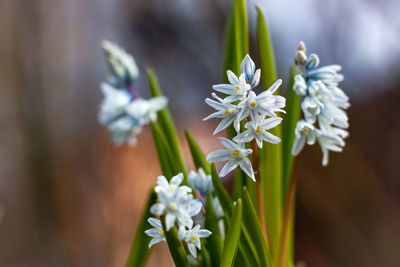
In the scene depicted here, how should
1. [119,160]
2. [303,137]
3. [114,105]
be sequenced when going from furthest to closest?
[119,160] < [114,105] < [303,137]

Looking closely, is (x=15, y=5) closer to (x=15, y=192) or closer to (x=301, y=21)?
(x=15, y=192)

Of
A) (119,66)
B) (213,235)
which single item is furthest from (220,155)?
(119,66)

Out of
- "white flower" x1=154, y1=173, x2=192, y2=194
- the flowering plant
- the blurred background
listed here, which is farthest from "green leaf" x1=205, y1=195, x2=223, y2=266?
the blurred background

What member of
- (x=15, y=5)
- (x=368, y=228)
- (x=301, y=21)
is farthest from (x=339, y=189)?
(x=15, y=5)

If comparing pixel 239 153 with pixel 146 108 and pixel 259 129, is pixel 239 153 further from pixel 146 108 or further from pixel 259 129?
pixel 146 108

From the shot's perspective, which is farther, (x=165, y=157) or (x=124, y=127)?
(x=124, y=127)
